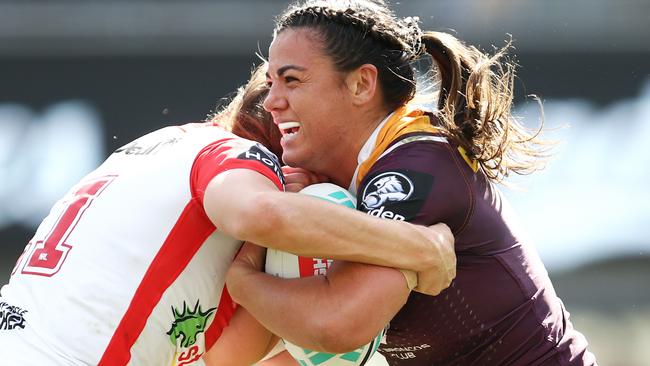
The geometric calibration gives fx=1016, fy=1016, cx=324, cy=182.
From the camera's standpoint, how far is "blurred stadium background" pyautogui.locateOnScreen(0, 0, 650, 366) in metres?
10.4

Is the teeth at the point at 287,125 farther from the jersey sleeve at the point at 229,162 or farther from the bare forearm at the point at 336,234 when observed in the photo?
the bare forearm at the point at 336,234

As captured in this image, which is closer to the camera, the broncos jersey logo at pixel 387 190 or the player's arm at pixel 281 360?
the broncos jersey logo at pixel 387 190

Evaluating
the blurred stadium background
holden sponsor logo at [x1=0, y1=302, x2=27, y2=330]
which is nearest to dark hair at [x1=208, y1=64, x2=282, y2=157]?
holden sponsor logo at [x1=0, y1=302, x2=27, y2=330]

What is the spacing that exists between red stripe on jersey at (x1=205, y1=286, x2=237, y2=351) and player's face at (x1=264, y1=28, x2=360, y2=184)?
66 centimetres

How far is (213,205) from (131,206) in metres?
0.37

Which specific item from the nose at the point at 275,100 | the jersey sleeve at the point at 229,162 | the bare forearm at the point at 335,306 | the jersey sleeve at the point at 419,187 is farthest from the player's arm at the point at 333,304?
the nose at the point at 275,100

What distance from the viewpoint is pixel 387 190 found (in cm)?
383

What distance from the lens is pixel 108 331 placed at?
11.9 feet

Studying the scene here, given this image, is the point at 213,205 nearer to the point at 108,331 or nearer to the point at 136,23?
the point at 108,331

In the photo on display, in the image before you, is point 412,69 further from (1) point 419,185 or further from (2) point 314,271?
(2) point 314,271

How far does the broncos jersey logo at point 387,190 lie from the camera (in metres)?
3.80

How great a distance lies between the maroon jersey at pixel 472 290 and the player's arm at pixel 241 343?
1.93 feet

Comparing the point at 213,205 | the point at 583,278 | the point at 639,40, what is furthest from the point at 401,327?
the point at 639,40

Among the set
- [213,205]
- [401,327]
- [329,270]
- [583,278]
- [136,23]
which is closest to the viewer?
[213,205]
